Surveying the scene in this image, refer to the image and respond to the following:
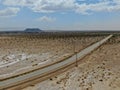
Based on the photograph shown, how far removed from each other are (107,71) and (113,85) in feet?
19.9

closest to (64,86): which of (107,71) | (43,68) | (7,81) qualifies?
(7,81)

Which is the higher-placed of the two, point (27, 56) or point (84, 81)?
point (84, 81)

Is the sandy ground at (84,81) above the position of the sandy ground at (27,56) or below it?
above

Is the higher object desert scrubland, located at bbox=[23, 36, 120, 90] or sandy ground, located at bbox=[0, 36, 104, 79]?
desert scrubland, located at bbox=[23, 36, 120, 90]

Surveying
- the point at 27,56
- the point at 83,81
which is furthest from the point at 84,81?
the point at 27,56

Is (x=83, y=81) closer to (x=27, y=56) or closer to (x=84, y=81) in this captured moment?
(x=84, y=81)

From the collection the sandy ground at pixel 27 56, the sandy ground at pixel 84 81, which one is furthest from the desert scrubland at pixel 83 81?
the sandy ground at pixel 27 56

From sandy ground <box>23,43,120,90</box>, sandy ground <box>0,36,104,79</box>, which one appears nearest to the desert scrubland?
sandy ground <box>23,43,120,90</box>

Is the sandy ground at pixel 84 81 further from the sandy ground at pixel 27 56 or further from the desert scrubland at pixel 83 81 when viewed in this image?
the sandy ground at pixel 27 56

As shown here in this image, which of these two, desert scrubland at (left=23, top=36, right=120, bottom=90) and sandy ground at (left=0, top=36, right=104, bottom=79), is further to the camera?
sandy ground at (left=0, top=36, right=104, bottom=79)

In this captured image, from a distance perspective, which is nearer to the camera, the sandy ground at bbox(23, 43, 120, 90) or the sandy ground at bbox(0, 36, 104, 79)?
the sandy ground at bbox(23, 43, 120, 90)

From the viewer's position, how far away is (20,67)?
28812 millimetres

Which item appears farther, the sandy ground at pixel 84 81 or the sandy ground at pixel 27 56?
the sandy ground at pixel 27 56

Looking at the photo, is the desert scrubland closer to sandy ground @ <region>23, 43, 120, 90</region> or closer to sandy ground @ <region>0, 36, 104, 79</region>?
sandy ground @ <region>23, 43, 120, 90</region>
